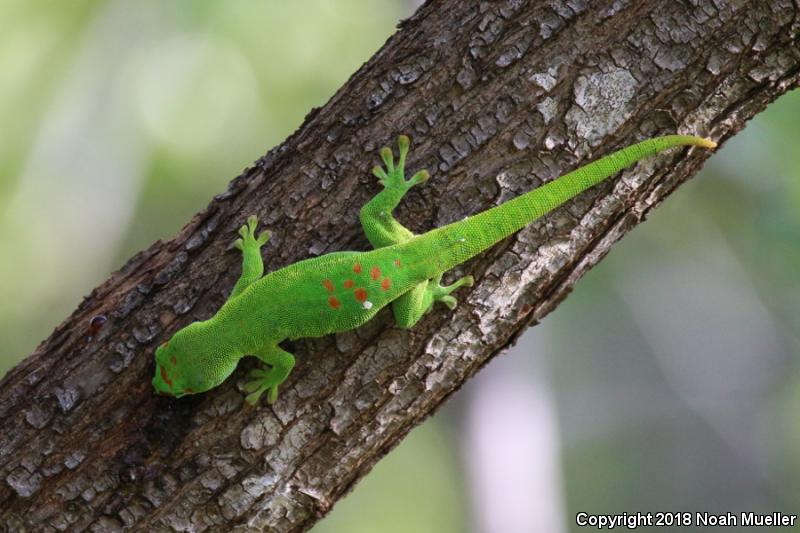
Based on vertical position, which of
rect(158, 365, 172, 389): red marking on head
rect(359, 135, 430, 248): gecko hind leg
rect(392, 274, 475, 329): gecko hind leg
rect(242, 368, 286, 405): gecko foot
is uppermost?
rect(359, 135, 430, 248): gecko hind leg

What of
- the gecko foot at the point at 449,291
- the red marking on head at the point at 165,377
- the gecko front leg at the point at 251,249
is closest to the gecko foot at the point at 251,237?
the gecko front leg at the point at 251,249

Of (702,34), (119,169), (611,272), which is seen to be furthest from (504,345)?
(611,272)

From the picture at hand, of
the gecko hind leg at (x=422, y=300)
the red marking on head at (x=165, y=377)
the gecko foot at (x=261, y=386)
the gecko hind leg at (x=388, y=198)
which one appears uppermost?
the gecko hind leg at (x=388, y=198)

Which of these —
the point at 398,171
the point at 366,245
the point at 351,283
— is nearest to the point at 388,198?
the point at 398,171

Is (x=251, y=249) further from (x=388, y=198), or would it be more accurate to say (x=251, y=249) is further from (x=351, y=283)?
(x=388, y=198)

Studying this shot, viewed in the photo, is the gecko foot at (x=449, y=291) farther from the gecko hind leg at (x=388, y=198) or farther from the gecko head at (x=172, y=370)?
the gecko head at (x=172, y=370)

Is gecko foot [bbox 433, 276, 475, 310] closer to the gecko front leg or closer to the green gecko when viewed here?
the green gecko

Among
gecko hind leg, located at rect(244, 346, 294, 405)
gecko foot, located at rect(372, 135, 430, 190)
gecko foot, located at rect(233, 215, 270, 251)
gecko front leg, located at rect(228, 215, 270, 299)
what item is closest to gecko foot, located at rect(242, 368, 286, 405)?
gecko hind leg, located at rect(244, 346, 294, 405)
